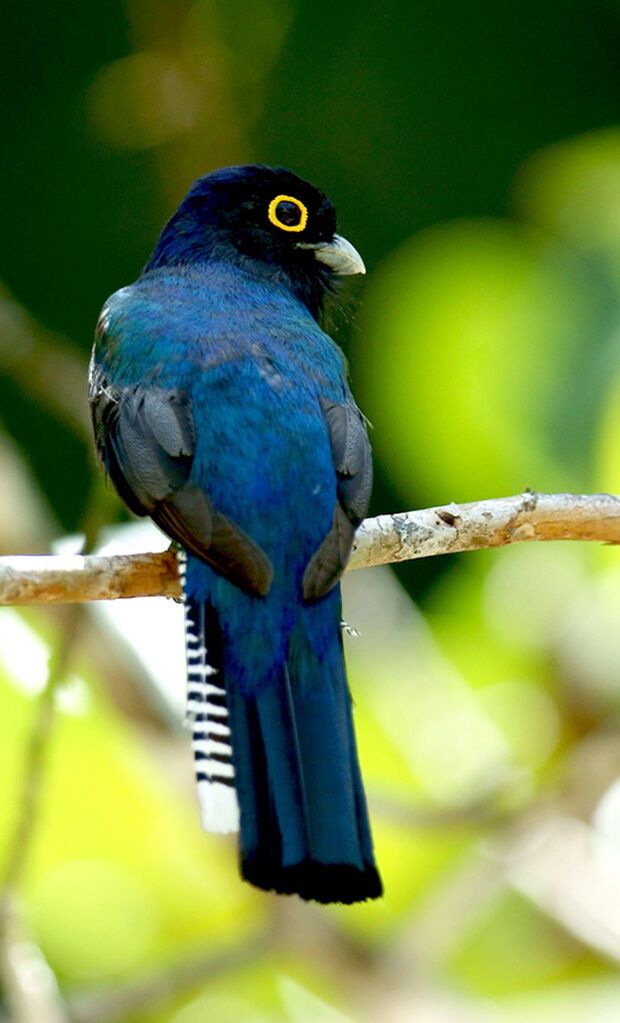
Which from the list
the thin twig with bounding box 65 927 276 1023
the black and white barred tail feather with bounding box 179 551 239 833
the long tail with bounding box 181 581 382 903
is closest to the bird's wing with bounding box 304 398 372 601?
the long tail with bounding box 181 581 382 903

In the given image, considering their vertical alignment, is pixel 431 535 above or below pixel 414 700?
above

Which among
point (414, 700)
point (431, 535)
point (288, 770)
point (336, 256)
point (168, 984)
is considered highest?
point (336, 256)

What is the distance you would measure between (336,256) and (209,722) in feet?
5.87

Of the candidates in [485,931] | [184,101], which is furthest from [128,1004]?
[184,101]

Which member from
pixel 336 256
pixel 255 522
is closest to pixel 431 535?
pixel 255 522

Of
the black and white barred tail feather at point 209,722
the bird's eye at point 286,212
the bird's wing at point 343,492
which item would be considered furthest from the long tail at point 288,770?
the bird's eye at point 286,212

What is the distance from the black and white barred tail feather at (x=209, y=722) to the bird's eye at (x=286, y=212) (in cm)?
150

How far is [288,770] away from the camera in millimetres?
2533

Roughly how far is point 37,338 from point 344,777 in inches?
122

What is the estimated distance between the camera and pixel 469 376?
4.64 metres

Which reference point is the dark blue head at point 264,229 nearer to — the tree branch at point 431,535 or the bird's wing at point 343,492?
the bird's wing at point 343,492

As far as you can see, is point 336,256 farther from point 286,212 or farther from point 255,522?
point 255,522

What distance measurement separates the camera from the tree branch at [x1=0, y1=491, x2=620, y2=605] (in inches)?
109

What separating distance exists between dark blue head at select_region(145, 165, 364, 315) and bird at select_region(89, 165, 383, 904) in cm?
19
